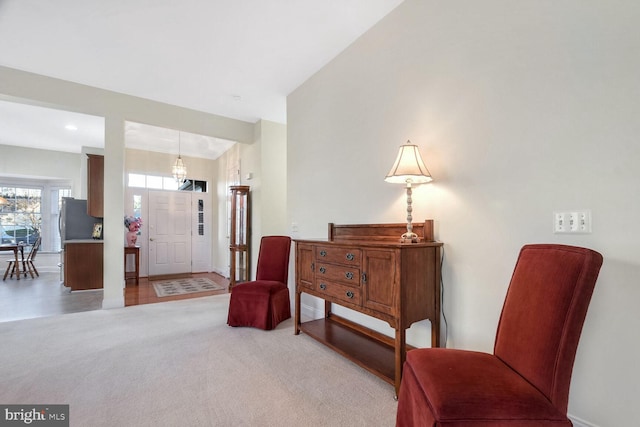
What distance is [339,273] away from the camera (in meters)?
2.34

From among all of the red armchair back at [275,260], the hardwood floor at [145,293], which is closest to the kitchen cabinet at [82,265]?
the hardwood floor at [145,293]

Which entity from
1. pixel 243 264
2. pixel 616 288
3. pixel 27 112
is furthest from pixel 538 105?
pixel 27 112

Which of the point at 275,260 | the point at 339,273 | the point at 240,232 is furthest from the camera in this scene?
the point at 240,232

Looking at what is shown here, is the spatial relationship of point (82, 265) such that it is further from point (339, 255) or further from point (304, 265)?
point (339, 255)

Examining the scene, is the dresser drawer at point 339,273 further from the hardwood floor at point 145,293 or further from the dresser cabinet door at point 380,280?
the hardwood floor at point 145,293

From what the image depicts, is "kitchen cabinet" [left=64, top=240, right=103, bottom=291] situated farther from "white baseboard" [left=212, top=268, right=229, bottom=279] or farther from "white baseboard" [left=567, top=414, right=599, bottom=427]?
"white baseboard" [left=567, top=414, right=599, bottom=427]

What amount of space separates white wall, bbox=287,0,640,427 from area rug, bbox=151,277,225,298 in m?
3.50

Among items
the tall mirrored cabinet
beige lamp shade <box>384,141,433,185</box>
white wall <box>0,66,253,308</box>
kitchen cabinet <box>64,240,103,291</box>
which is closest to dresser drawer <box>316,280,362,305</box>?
beige lamp shade <box>384,141,433,185</box>

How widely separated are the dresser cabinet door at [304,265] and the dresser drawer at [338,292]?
15 cm

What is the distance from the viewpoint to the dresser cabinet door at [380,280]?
73.8 inches

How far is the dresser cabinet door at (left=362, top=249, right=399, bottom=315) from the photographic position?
1874mm

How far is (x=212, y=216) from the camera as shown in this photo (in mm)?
7160

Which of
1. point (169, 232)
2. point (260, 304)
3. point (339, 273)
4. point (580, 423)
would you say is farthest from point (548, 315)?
point (169, 232)

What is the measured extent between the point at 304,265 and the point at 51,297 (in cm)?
448
